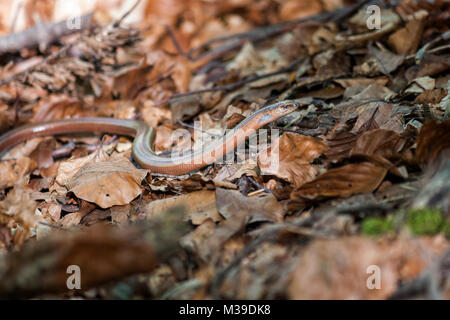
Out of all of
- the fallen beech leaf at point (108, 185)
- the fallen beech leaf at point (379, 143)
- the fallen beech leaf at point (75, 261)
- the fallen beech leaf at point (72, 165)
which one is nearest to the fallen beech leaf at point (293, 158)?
the fallen beech leaf at point (379, 143)

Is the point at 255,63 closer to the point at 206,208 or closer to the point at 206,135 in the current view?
the point at 206,135

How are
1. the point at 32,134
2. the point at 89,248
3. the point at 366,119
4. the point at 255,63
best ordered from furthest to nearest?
the point at 255,63 → the point at 32,134 → the point at 366,119 → the point at 89,248

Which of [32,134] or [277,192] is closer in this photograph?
[277,192]

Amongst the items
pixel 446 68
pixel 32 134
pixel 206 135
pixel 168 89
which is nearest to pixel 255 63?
pixel 168 89

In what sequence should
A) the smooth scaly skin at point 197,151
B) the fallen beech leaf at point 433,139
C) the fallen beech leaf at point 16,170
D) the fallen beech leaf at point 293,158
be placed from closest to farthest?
the fallen beech leaf at point 433,139 → the fallen beech leaf at point 293,158 → the smooth scaly skin at point 197,151 → the fallen beech leaf at point 16,170

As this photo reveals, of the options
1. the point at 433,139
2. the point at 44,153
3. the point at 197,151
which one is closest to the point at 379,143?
the point at 433,139

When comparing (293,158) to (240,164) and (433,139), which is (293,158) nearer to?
(240,164)

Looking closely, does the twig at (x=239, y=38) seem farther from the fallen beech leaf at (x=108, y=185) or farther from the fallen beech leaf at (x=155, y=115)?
the fallen beech leaf at (x=108, y=185)

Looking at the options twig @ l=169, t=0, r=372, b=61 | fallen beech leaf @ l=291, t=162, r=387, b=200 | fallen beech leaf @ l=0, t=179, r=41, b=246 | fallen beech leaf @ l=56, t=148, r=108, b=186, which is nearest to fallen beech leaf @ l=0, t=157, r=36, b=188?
fallen beech leaf @ l=56, t=148, r=108, b=186
